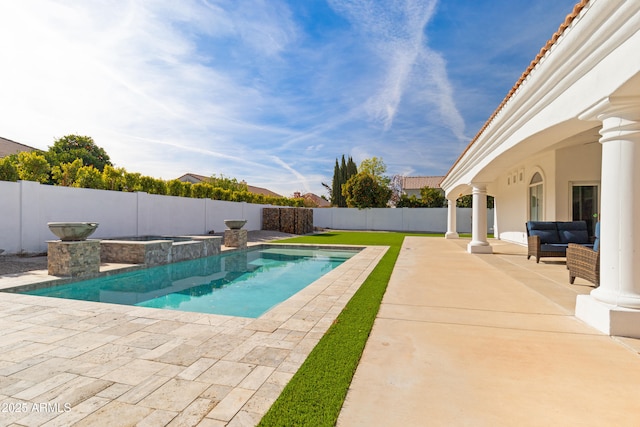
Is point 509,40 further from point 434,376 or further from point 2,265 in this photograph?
point 2,265

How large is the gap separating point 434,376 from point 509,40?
463 inches

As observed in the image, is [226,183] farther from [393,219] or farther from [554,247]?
[554,247]

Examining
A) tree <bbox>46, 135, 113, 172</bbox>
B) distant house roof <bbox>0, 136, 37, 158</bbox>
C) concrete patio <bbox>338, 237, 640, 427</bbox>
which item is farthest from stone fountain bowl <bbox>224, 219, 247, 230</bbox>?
distant house roof <bbox>0, 136, 37, 158</bbox>

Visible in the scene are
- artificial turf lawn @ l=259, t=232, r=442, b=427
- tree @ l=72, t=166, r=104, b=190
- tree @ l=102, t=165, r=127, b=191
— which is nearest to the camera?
artificial turf lawn @ l=259, t=232, r=442, b=427

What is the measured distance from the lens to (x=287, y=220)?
873 inches

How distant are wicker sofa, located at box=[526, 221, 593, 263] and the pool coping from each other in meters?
6.62

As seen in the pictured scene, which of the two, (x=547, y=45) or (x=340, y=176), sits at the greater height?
(x=340, y=176)

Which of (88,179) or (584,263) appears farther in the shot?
(88,179)

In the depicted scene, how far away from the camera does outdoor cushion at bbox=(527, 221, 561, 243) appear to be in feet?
27.3

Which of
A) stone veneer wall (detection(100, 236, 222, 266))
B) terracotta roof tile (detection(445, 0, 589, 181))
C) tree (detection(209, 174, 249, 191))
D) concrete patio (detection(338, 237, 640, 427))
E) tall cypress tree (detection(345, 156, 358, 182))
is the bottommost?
concrete patio (detection(338, 237, 640, 427))

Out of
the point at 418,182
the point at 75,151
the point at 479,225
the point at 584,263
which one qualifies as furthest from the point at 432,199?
the point at 75,151

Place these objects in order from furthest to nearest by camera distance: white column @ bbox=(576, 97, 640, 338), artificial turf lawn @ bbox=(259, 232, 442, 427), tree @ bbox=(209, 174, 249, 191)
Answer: tree @ bbox=(209, 174, 249, 191) < white column @ bbox=(576, 97, 640, 338) < artificial turf lawn @ bbox=(259, 232, 442, 427)

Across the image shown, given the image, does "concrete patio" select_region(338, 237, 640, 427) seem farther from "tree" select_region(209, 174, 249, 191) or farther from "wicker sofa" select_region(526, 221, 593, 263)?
"tree" select_region(209, 174, 249, 191)

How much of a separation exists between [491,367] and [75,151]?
36915 mm
